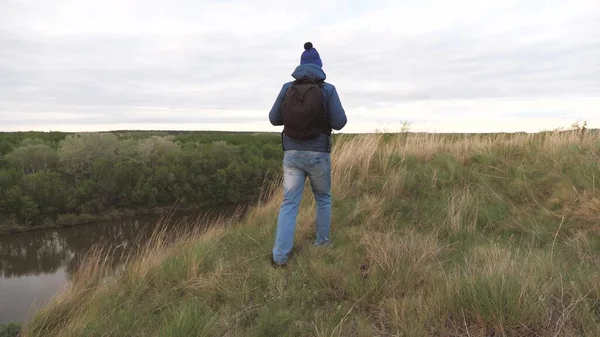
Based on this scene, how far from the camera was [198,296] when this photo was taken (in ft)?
10.9

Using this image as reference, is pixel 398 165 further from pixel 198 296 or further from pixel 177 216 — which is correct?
pixel 177 216

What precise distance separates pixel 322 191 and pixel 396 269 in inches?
43.2

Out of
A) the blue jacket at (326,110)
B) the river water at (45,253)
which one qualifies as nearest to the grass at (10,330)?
the blue jacket at (326,110)

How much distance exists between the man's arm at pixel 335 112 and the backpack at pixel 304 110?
0.24 ft

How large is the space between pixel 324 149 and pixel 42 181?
134 ft

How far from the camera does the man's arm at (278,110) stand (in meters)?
3.81

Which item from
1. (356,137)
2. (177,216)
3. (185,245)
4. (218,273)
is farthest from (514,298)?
(177,216)

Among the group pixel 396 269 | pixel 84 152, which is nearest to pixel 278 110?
pixel 396 269

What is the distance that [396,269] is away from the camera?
3.19 metres

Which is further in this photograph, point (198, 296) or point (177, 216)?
point (177, 216)

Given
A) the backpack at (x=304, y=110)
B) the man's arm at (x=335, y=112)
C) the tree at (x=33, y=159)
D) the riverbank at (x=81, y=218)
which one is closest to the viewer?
the backpack at (x=304, y=110)

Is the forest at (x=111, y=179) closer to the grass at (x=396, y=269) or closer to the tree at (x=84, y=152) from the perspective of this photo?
the tree at (x=84, y=152)

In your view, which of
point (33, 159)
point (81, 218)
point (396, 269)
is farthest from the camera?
point (33, 159)

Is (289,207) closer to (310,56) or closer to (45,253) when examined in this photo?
(310,56)
